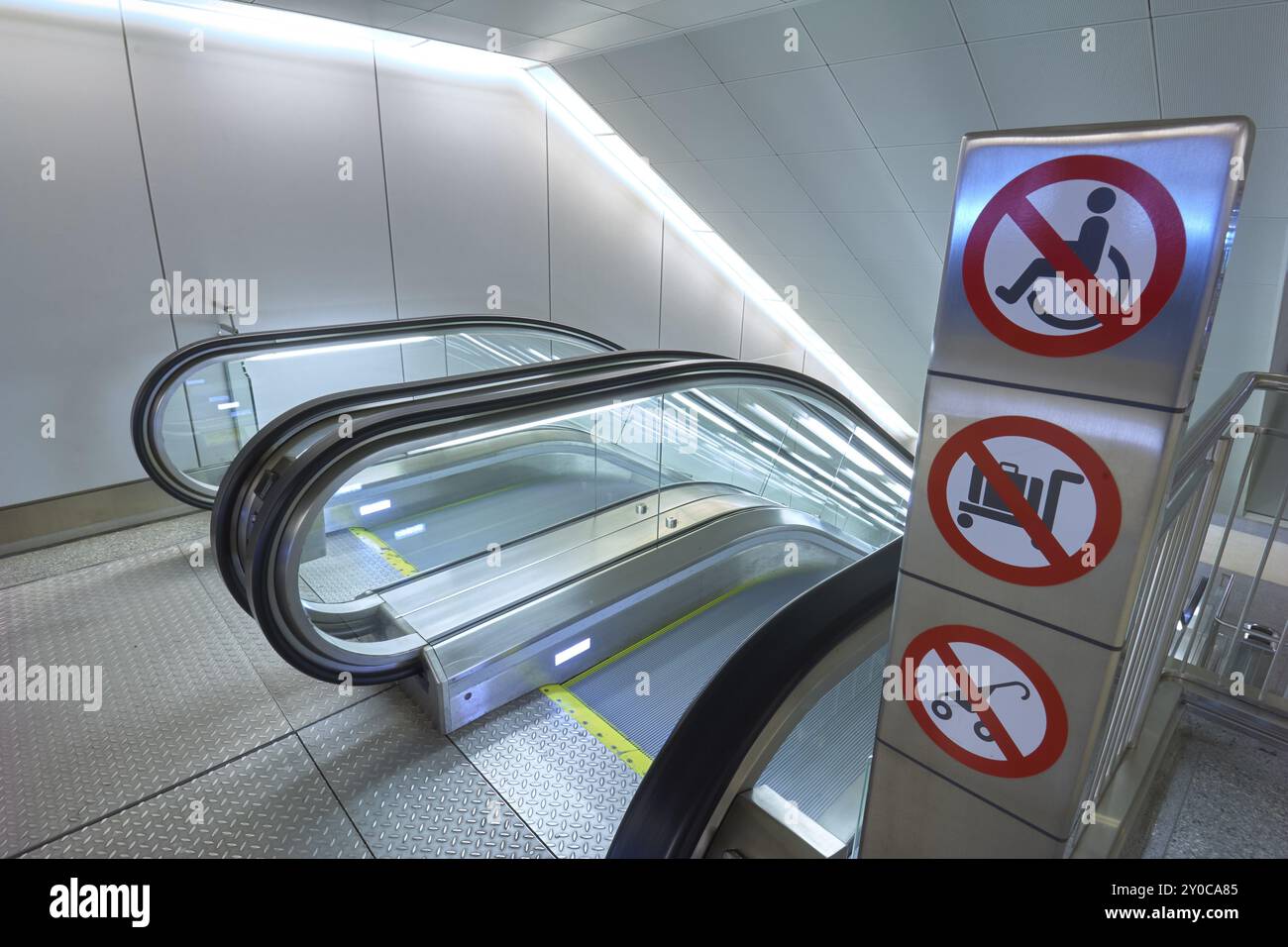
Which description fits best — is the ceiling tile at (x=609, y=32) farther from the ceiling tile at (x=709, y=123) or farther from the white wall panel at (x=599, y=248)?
the white wall panel at (x=599, y=248)

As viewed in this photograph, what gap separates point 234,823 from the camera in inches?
98.6

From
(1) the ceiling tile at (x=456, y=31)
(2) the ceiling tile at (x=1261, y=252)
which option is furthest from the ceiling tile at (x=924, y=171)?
(1) the ceiling tile at (x=456, y=31)

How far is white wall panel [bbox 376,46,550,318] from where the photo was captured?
616 cm

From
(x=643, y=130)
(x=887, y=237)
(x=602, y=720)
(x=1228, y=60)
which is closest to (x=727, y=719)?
(x=602, y=720)

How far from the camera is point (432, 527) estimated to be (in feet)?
13.3

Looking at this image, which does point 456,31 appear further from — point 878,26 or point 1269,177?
point 1269,177

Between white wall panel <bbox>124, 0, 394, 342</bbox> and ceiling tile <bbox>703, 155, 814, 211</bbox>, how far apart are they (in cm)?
343

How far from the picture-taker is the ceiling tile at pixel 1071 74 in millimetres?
3898

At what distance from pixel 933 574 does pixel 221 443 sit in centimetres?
506

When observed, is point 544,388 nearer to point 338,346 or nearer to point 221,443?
point 338,346

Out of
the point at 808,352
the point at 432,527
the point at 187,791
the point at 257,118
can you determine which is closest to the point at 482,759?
the point at 187,791

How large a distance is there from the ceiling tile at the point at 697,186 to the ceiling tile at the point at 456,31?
88.3 inches

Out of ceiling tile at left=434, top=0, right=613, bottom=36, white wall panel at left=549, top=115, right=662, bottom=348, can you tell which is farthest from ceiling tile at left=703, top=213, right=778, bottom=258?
ceiling tile at left=434, top=0, right=613, bottom=36

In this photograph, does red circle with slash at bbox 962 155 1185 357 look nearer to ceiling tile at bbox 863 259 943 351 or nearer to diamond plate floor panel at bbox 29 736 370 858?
diamond plate floor panel at bbox 29 736 370 858
